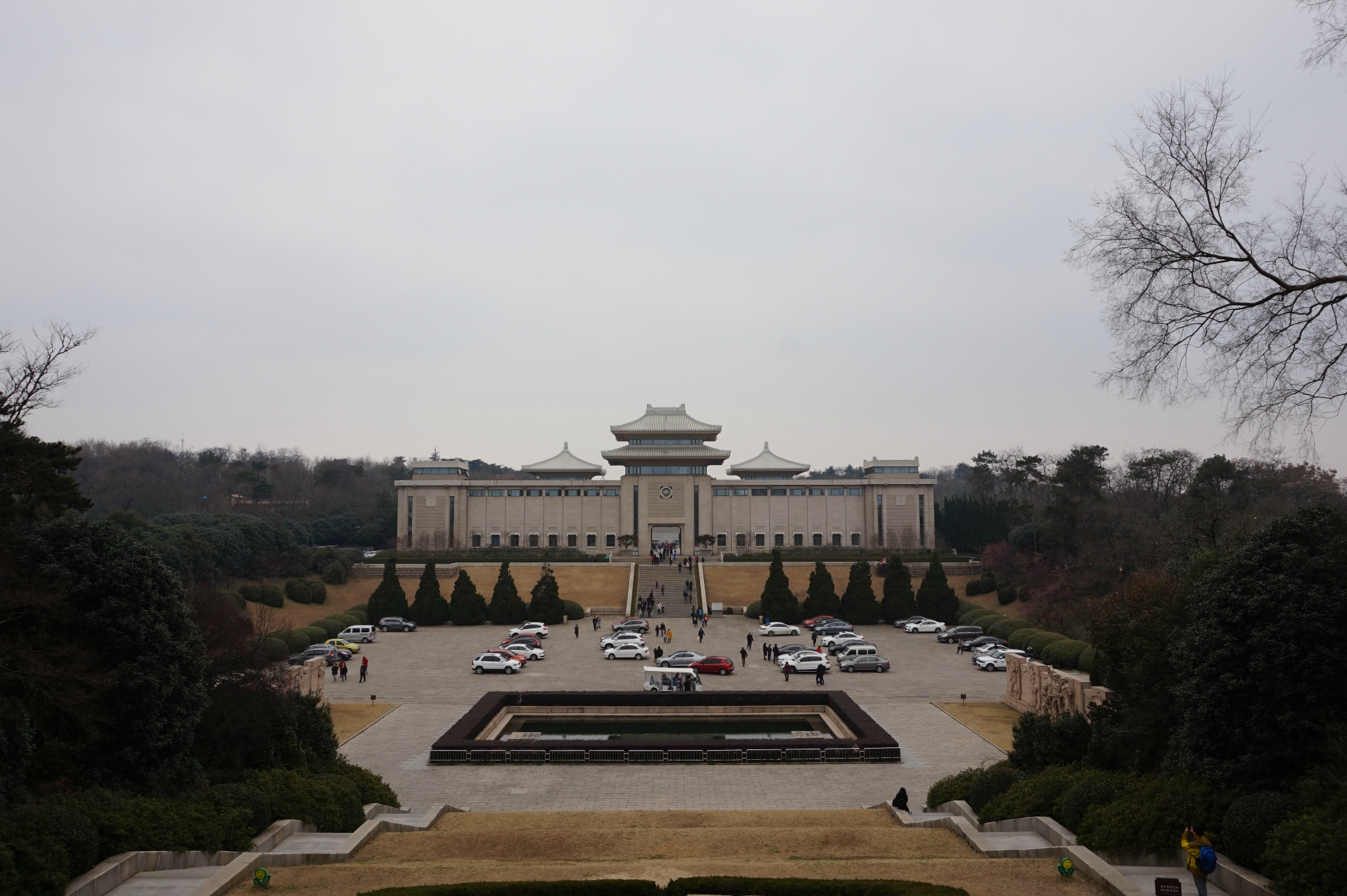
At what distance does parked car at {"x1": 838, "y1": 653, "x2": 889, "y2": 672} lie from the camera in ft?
105

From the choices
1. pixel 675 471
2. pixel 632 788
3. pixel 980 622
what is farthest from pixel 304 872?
pixel 675 471

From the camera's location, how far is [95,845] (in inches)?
415

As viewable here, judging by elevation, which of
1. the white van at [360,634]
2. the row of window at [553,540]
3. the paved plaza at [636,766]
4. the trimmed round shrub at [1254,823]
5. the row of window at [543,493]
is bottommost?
the paved plaza at [636,766]

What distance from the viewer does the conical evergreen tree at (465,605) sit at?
145ft

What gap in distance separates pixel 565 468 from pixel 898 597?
32019mm

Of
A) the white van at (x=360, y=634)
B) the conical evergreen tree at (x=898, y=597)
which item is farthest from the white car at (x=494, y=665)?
the conical evergreen tree at (x=898, y=597)

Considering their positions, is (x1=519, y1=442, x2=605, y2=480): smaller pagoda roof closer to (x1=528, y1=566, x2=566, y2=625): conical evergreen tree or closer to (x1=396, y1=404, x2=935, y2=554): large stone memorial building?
(x1=396, y1=404, x2=935, y2=554): large stone memorial building

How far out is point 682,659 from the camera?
32.1 meters

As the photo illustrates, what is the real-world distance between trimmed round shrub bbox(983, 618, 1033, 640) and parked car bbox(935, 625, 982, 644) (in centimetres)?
52

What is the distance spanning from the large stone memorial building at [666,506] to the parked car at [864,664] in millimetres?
33039

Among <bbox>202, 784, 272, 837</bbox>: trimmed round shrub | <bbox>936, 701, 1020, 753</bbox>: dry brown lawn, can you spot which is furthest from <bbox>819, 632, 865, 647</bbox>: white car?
<bbox>202, 784, 272, 837</bbox>: trimmed round shrub

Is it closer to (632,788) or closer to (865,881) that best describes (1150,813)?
(865,881)

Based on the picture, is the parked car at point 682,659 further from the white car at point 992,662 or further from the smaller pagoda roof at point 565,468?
the smaller pagoda roof at point 565,468

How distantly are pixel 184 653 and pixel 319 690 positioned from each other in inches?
492
